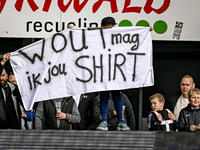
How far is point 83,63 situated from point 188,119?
4.81 feet

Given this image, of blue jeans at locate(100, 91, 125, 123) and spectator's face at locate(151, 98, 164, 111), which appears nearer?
blue jeans at locate(100, 91, 125, 123)

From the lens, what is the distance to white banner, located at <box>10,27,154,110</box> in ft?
23.2

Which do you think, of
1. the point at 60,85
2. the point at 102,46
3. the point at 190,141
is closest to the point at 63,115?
the point at 60,85

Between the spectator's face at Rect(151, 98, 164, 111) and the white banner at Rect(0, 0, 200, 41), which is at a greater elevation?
the white banner at Rect(0, 0, 200, 41)

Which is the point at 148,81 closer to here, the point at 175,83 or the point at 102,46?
the point at 102,46

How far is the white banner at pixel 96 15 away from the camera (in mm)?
8836

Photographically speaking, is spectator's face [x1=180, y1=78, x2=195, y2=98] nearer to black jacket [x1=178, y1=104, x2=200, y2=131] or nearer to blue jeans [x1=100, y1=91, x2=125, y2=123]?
black jacket [x1=178, y1=104, x2=200, y2=131]

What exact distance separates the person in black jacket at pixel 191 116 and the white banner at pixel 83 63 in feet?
1.85

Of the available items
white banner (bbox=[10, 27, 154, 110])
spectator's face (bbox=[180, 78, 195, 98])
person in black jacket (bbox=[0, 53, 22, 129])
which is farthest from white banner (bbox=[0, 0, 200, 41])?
person in black jacket (bbox=[0, 53, 22, 129])

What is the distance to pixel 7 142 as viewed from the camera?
18.8 feet

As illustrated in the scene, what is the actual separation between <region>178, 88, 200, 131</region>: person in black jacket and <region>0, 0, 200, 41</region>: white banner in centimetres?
215

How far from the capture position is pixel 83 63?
23.4ft

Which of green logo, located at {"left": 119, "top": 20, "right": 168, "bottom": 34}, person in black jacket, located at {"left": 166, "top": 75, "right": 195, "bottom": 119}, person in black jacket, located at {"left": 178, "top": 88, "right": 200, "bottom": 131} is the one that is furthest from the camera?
green logo, located at {"left": 119, "top": 20, "right": 168, "bottom": 34}

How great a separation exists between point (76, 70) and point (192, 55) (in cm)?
318
